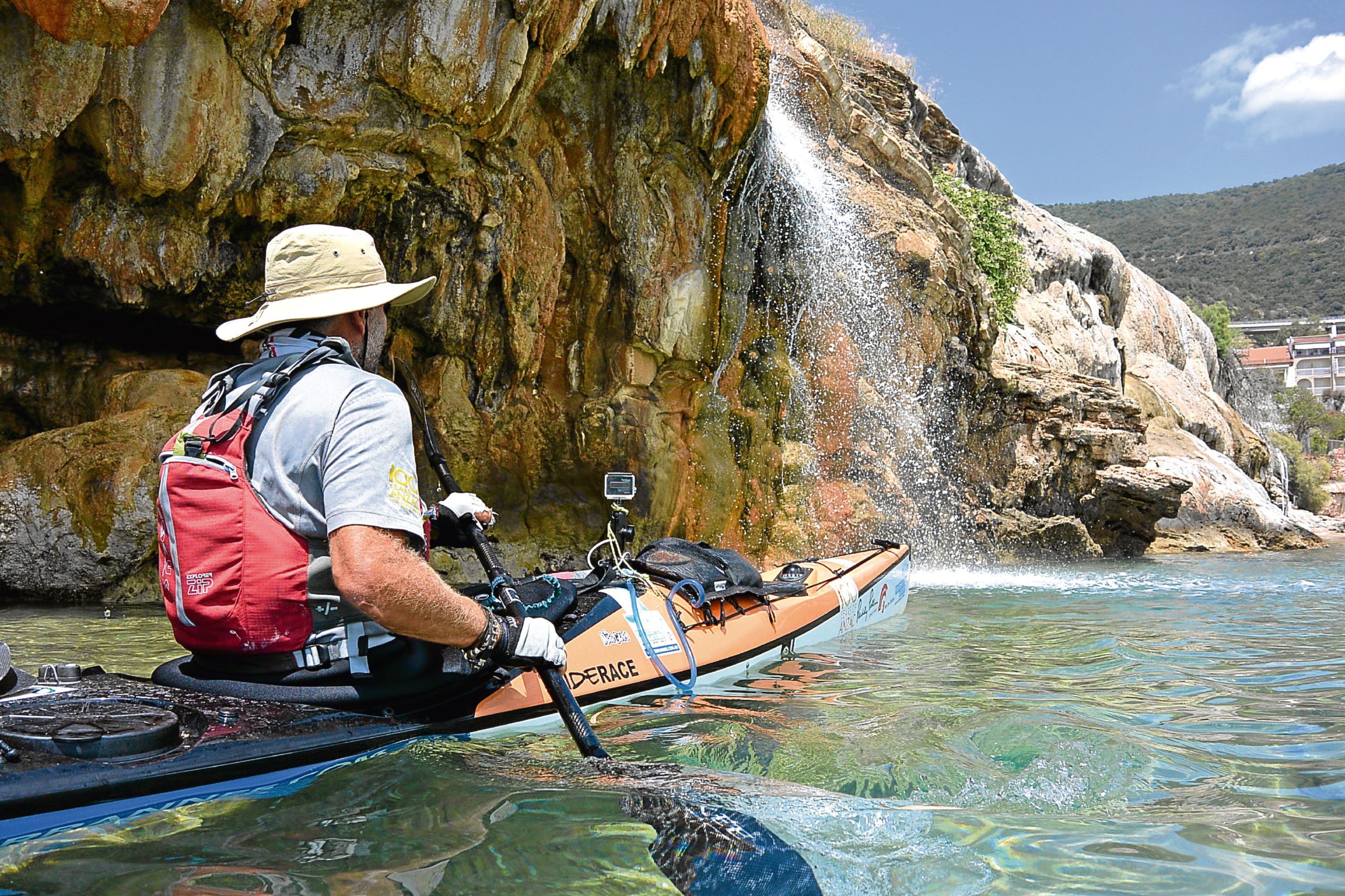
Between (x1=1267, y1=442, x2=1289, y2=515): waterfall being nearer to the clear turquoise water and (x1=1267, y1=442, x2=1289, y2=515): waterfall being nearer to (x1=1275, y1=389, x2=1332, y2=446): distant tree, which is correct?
(x1=1275, y1=389, x2=1332, y2=446): distant tree

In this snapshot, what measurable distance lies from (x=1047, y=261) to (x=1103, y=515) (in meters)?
8.74

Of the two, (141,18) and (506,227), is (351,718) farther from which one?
(506,227)

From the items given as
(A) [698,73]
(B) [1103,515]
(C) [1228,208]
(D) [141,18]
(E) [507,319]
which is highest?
(C) [1228,208]

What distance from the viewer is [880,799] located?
8.31ft

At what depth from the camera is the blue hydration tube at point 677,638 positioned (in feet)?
11.9

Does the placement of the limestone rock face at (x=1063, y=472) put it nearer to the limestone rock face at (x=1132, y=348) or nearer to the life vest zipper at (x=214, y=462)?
the limestone rock face at (x=1132, y=348)

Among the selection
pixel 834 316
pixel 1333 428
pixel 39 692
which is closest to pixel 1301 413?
pixel 1333 428

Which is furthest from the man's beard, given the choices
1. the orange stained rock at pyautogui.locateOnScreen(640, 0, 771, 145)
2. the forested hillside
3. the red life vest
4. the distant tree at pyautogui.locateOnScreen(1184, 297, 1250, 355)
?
the forested hillside

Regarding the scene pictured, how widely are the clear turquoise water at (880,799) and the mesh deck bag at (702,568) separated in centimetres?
42

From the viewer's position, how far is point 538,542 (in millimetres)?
9539

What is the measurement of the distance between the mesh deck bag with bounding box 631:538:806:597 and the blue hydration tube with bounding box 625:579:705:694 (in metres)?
0.19

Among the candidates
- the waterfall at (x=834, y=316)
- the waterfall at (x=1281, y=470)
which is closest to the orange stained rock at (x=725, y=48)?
the waterfall at (x=834, y=316)

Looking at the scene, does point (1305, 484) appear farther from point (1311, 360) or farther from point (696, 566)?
point (1311, 360)

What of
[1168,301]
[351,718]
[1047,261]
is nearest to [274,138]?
[351,718]
